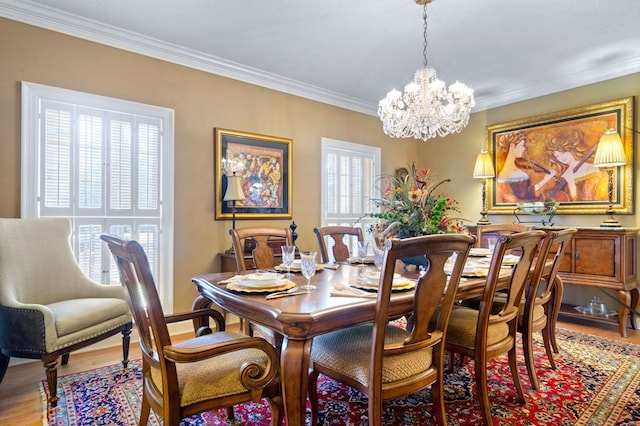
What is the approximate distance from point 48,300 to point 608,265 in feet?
15.1

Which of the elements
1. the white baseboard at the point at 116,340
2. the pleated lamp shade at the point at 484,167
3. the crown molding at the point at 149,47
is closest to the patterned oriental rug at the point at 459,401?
the white baseboard at the point at 116,340

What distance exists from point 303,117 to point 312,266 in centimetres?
291

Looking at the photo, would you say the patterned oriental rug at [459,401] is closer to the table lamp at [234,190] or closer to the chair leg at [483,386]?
the chair leg at [483,386]

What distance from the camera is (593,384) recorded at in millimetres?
2307

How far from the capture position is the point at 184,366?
1.41 m

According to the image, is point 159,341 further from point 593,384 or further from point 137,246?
point 593,384

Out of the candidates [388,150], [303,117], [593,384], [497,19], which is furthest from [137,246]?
[388,150]

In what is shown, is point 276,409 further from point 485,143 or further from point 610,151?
point 485,143

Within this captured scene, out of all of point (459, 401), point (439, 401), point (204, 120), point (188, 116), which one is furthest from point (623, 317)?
point (188, 116)

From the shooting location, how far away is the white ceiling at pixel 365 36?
8.61 feet

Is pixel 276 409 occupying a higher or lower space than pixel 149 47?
lower

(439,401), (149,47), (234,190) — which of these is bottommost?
(439,401)

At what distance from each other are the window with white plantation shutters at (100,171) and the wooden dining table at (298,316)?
5.78 feet

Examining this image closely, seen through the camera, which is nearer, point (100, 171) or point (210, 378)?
point (210, 378)
